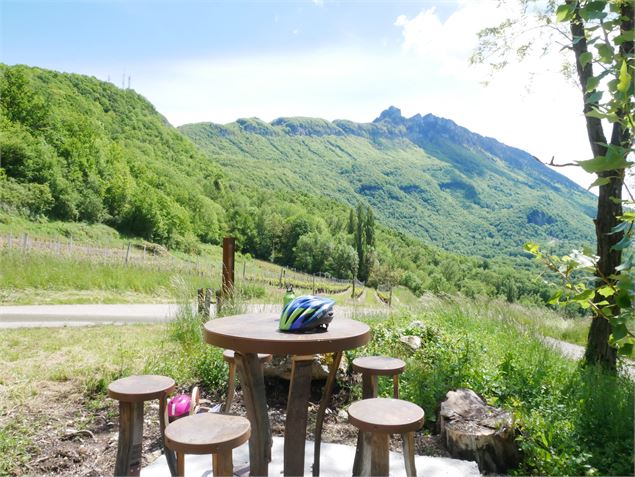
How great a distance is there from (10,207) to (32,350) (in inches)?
1457

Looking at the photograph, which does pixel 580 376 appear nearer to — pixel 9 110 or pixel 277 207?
pixel 9 110

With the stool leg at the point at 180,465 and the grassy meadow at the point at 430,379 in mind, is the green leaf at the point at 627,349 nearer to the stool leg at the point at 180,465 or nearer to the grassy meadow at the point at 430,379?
the grassy meadow at the point at 430,379

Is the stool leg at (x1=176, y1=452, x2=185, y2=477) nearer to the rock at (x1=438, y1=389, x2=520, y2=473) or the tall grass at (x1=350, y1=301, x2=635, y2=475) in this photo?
the rock at (x1=438, y1=389, x2=520, y2=473)

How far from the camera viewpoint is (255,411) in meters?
2.95

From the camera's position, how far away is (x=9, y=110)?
46062 millimetres

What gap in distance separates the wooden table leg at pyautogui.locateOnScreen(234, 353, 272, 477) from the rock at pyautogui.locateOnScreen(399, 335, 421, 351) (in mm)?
2624

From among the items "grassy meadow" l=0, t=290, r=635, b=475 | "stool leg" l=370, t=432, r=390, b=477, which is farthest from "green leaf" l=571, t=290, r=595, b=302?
"grassy meadow" l=0, t=290, r=635, b=475

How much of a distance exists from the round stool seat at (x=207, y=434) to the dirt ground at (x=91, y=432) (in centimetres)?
136

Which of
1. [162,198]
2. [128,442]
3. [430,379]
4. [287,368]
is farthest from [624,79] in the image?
[162,198]

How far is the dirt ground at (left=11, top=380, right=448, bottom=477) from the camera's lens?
3191 millimetres

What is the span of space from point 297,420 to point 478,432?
138 centimetres

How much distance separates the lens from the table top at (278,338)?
100.0 inches

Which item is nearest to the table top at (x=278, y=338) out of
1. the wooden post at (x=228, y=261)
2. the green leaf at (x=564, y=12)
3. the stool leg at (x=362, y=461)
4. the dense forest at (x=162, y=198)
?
the stool leg at (x=362, y=461)

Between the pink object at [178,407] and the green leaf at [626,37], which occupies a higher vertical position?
the green leaf at [626,37]
